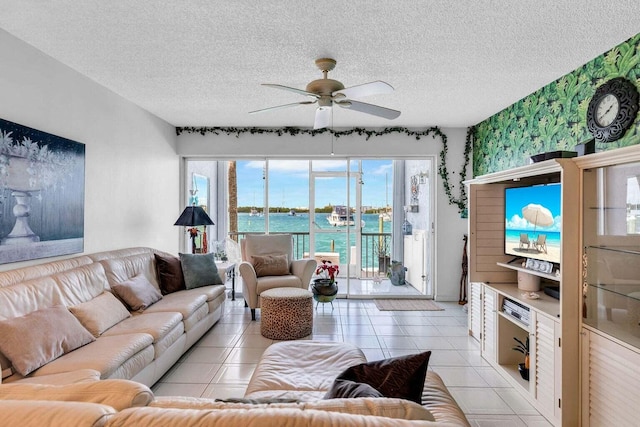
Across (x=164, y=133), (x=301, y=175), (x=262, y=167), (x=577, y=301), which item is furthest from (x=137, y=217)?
(x=577, y=301)

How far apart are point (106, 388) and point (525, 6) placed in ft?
9.08

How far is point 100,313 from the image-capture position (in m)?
2.58

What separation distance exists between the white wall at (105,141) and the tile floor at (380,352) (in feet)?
4.89

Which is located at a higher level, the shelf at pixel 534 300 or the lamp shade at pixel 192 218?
the lamp shade at pixel 192 218

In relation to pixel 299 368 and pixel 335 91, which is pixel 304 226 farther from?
pixel 299 368

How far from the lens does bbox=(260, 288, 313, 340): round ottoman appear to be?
11.9ft

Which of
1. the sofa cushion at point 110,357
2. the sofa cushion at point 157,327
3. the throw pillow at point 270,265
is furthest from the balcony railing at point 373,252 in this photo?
the sofa cushion at point 110,357

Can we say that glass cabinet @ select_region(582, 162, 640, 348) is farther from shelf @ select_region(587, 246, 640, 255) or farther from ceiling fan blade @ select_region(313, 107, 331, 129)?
ceiling fan blade @ select_region(313, 107, 331, 129)

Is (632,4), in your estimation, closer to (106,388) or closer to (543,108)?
(543,108)

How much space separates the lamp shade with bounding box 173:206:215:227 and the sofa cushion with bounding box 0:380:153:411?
12.0 ft

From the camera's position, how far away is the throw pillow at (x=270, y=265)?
4570 mm

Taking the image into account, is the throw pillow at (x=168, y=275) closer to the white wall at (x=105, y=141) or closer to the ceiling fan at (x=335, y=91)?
the white wall at (x=105, y=141)

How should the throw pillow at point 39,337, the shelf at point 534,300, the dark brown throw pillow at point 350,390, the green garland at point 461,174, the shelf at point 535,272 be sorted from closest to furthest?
the dark brown throw pillow at point 350,390
the throw pillow at point 39,337
the shelf at point 534,300
the shelf at point 535,272
the green garland at point 461,174

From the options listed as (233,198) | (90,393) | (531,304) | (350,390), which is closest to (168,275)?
(233,198)
